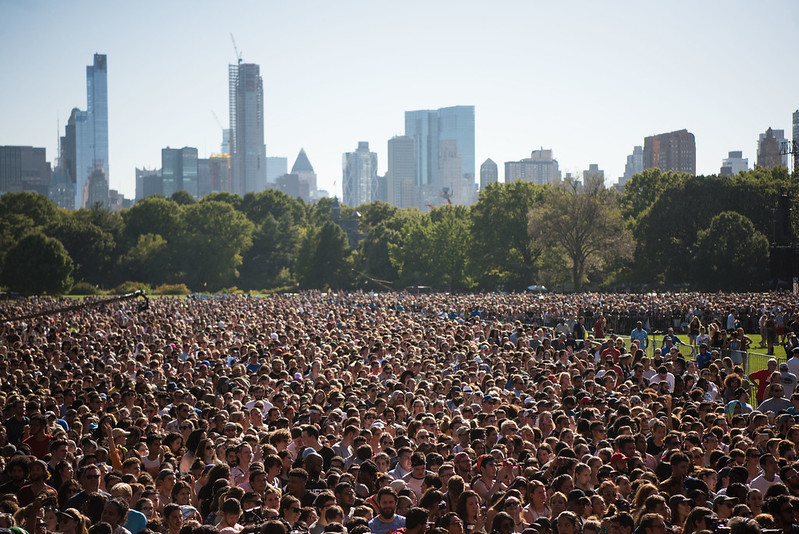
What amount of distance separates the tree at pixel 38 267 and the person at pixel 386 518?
84.2 metres

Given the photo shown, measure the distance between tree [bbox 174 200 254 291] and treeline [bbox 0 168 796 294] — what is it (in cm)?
14

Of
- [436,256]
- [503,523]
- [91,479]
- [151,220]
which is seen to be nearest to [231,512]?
[91,479]

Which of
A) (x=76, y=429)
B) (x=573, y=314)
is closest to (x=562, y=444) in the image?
(x=76, y=429)

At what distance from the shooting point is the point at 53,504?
8.06 metres

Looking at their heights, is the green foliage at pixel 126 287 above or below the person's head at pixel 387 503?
below

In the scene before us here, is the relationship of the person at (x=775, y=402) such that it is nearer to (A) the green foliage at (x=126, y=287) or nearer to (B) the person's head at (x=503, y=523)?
(B) the person's head at (x=503, y=523)

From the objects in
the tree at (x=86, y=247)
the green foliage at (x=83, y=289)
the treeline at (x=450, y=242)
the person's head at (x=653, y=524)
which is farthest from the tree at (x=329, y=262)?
the person's head at (x=653, y=524)

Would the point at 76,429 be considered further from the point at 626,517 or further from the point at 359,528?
the point at 626,517

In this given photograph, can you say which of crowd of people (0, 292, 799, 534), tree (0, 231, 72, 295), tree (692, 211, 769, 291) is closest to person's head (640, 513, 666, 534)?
crowd of people (0, 292, 799, 534)

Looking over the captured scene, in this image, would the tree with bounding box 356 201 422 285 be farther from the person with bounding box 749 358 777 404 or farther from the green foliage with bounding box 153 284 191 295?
the person with bounding box 749 358 777 404

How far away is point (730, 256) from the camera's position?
62.2m

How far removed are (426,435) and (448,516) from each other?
11.8ft

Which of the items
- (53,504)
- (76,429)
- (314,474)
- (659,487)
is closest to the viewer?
(53,504)

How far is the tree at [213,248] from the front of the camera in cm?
10144
